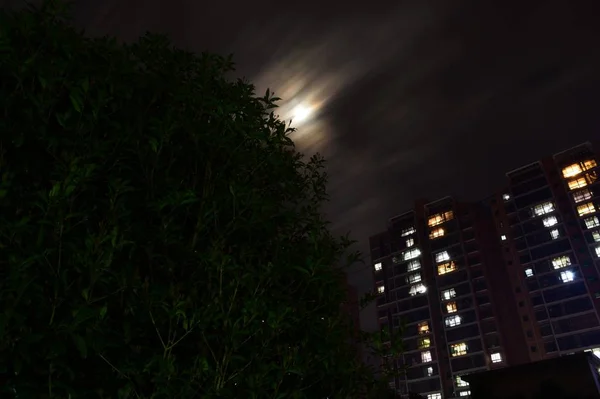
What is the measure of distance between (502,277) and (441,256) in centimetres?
1391

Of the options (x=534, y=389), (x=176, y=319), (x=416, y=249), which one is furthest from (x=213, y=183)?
(x=416, y=249)

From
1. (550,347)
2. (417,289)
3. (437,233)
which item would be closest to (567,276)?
(550,347)

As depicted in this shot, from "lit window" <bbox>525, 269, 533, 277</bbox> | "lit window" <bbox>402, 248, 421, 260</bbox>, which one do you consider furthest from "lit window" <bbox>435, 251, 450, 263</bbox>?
"lit window" <bbox>525, 269, 533, 277</bbox>

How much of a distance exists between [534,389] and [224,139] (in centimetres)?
2929

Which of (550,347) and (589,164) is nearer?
(550,347)

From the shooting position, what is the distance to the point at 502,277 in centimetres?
9631

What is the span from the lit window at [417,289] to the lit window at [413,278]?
1.36m

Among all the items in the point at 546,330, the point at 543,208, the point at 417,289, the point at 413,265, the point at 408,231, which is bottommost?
the point at 546,330

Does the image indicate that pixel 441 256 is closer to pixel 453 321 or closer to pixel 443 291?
pixel 443 291

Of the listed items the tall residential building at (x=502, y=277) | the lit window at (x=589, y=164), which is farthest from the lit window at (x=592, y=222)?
the lit window at (x=589, y=164)

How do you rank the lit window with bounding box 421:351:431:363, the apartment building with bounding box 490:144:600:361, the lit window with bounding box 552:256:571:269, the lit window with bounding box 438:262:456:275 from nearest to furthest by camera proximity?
the apartment building with bounding box 490:144:600:361 → the lit window with bounding box 552:256:571:269 → the lit window with bounding box 421:351:431:363 → the lit window with bounding box 438:262:456:275

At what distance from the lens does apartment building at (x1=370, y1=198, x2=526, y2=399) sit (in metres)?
89.2

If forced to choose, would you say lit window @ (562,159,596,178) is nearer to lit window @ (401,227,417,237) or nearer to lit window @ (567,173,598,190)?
lit window @ (567,173,598,190)

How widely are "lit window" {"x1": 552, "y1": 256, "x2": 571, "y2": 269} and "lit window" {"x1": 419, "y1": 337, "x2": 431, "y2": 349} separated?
99.5ft
